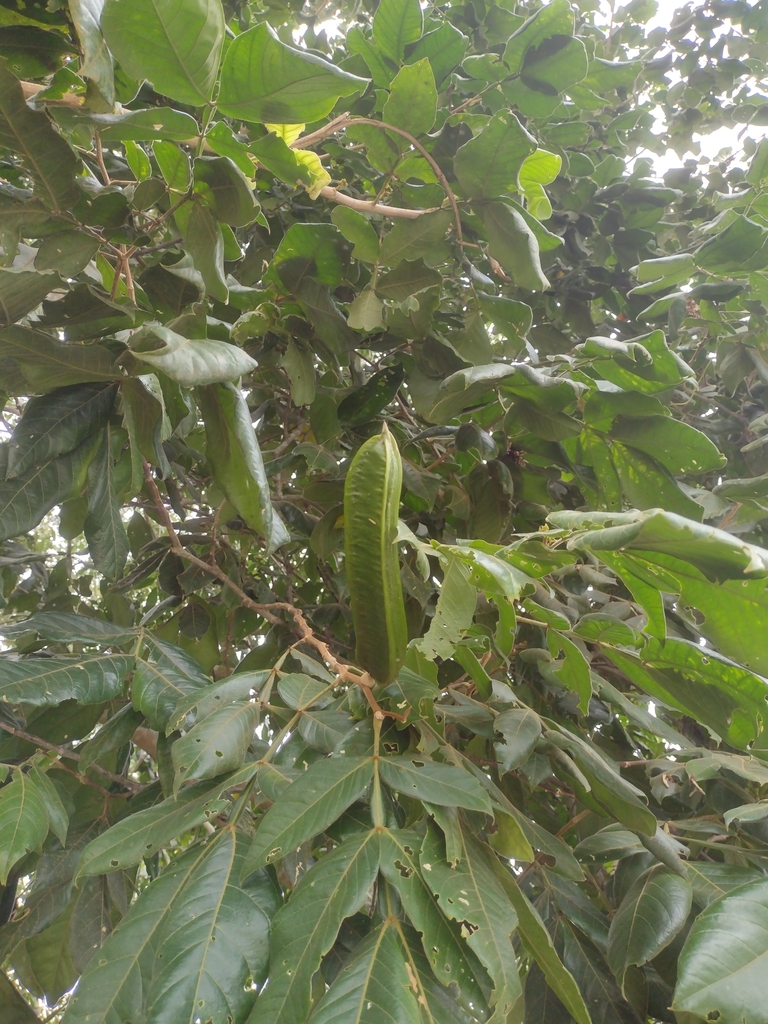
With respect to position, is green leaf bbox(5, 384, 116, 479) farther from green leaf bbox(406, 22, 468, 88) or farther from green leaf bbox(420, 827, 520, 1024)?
green leaf bbox(406, 22, 468, 88)

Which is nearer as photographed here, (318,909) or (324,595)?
(318,909)

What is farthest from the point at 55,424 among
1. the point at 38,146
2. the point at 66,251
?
the point at 38,146

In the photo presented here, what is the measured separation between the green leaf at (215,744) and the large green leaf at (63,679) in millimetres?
259

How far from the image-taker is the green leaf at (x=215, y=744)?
2.48ft

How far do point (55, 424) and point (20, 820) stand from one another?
52 centimetres

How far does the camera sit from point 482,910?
66 centimetres

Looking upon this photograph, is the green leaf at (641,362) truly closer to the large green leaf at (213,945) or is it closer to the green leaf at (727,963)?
the green leaf at (727,963)

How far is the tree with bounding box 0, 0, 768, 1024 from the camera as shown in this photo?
67 cm

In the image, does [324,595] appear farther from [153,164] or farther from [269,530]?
[153,164]

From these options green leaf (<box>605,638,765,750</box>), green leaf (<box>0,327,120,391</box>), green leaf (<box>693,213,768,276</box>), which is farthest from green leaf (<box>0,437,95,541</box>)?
green leaf (<box>693,213,768,276</box>)

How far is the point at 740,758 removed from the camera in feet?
3.14

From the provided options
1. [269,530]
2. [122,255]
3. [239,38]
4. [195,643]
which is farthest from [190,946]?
[195,643]

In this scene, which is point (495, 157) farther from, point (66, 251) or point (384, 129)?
point (66, 251)

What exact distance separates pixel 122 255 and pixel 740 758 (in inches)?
43.6
